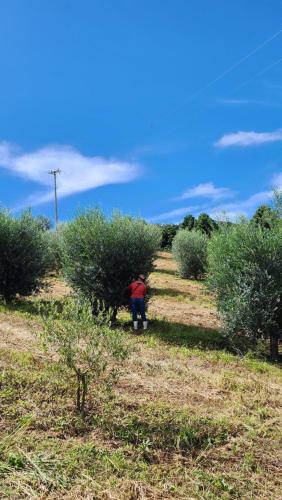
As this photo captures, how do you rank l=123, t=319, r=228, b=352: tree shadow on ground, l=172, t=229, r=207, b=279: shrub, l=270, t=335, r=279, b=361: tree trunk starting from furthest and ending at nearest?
l=172, t=229, r=207, b=279: shrub
l=123, t=319, r=228, b=352: tree shadow on ground
l=270, t=335, r=279, b=361: tree trunk

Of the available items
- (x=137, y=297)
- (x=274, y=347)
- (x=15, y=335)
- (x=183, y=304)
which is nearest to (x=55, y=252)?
(x=183, y=304)

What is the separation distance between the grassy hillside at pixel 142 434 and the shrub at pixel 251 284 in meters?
2.26

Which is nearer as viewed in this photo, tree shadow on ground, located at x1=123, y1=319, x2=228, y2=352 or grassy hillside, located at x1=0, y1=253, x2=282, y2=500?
grassy hillside, located at x1=0, y1=253, x2=282, y2=500

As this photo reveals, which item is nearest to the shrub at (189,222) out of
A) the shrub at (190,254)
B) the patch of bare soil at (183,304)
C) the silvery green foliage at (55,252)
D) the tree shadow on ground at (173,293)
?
the shrub at (190,254)

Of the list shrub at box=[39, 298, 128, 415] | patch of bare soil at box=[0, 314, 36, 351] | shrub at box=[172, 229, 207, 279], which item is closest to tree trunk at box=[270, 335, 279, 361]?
patch of bare soil at box=[0, 314, 36, 351]

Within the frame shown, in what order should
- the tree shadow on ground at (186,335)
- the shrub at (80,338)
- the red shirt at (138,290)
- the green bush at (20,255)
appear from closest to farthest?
the shrub at (80,338) < the tree shadow on ground at (186,335) < the red shirt at (138,290) < the green bush at (20,255)

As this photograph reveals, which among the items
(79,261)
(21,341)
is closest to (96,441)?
(21,341)

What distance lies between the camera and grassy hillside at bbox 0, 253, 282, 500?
15.1ft

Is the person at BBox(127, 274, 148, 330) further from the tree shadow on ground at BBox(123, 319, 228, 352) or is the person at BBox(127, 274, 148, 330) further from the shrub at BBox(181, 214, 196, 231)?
the shrub at BBox(181, 214, 196, 231)

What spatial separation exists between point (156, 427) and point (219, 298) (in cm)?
670

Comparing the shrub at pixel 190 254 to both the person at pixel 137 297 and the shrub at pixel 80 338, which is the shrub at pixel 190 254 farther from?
the shrub at pixel 80 338

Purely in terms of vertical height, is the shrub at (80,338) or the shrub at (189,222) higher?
the shrub at (189,222)

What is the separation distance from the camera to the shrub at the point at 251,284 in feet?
35.8

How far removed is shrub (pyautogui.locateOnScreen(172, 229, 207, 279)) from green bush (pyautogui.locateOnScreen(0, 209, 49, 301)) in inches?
577
